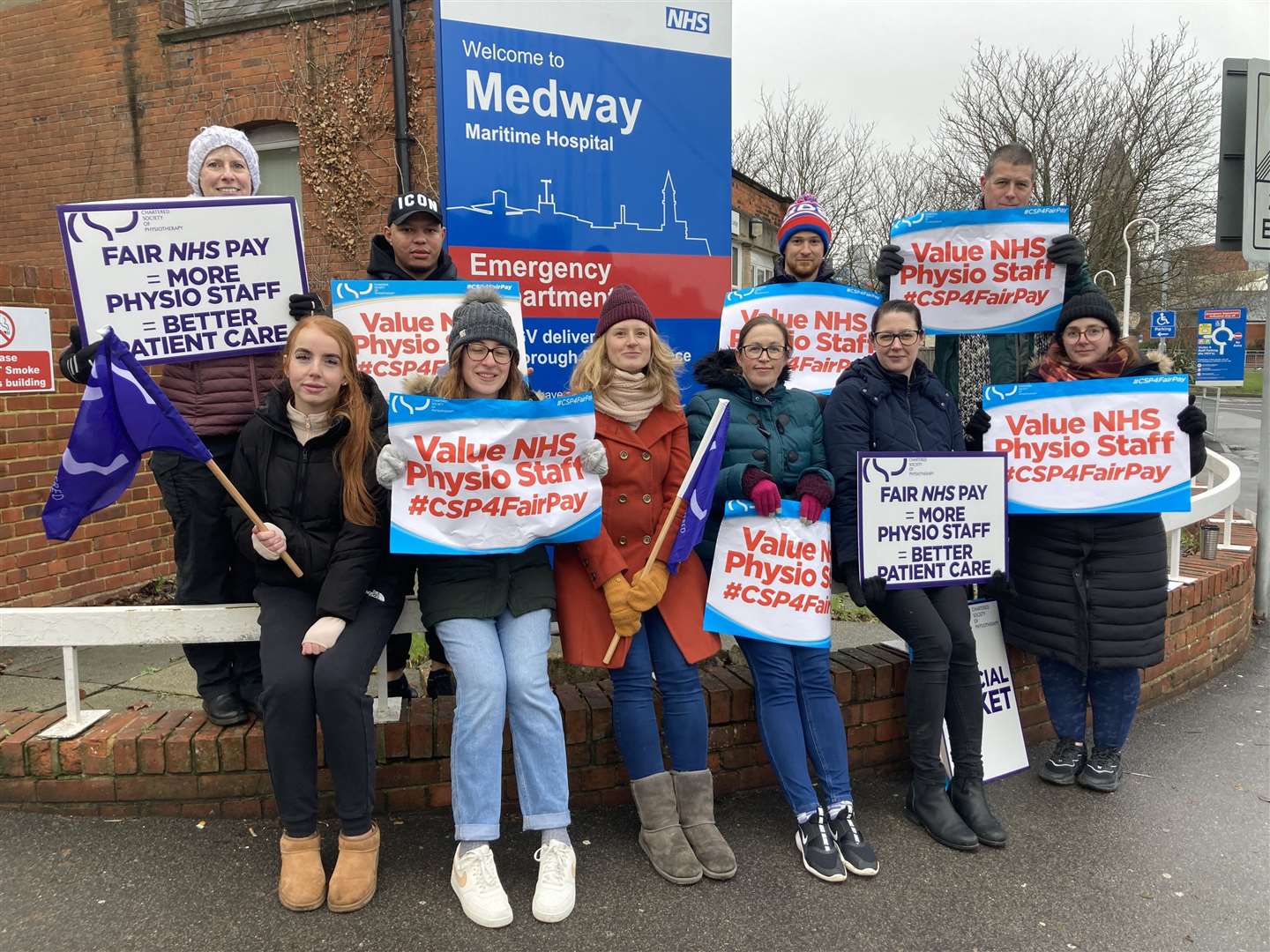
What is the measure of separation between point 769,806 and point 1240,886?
1542 mm

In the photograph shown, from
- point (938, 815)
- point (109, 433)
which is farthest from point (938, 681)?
point (109, 433)

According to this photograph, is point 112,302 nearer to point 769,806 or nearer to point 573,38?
point 573,38

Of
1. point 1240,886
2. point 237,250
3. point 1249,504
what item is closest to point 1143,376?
point 1240,886

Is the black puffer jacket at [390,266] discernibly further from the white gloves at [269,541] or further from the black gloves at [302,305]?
the white gloves at [269,541]

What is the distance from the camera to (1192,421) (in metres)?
3.46

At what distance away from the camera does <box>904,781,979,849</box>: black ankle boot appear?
304cm

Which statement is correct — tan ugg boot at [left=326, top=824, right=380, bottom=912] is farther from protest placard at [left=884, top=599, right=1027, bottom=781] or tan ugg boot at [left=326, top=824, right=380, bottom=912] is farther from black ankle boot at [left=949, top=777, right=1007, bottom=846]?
protest placard at [left=884, top=599, right=1027, bottom=781]

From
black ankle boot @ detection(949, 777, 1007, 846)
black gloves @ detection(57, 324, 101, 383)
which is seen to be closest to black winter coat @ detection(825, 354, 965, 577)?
black ankle boot @ detection(949, 777, 1007, 846)

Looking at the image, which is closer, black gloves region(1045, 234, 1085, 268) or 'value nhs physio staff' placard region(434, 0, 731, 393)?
black gloves region(1045, 234, 1085, 268)

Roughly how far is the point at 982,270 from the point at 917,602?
1.69 metres

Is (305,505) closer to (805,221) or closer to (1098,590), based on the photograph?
(805,221)

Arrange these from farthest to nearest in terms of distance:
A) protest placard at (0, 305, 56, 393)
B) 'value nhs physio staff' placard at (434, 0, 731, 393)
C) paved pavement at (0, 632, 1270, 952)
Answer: protest placard at (0, 305, 56, 393)
'value nhs physio staff' placard at (434, 0, 731, 393)
paved pavement at (0, 632, 1270, 952)

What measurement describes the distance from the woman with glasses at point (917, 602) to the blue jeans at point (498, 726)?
1.25m

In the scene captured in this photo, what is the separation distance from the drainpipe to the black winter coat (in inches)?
263
